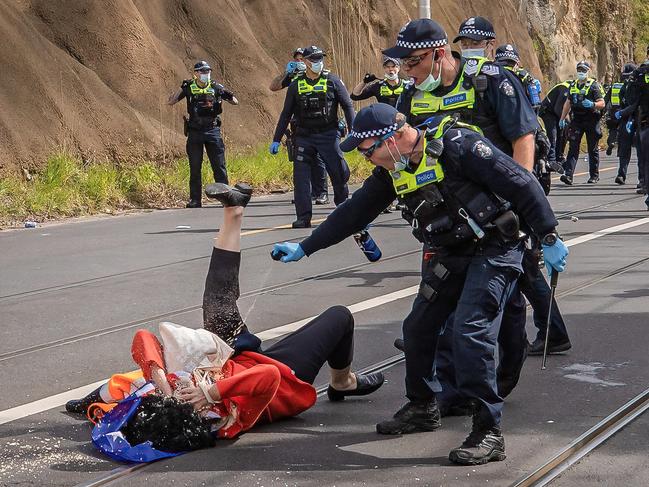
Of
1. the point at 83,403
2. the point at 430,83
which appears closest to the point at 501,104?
the point at 430,83

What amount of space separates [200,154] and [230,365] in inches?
493

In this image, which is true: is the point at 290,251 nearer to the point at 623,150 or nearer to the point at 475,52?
the point at 475,52

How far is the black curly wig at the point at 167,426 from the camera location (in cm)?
554

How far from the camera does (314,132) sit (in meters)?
14.3

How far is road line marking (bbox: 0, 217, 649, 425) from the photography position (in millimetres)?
6273

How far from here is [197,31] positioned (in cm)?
2727

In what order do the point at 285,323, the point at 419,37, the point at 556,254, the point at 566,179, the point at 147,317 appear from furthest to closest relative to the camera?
the point at 566,179 < the point at 147,317 < the point at 285,323 < the point at 419,37 < the point at 556,254

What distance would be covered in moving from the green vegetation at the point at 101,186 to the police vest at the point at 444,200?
428 inches

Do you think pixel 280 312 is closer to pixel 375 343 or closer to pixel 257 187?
pixel 375 343

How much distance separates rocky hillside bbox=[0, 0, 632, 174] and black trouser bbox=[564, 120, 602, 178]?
6869mm

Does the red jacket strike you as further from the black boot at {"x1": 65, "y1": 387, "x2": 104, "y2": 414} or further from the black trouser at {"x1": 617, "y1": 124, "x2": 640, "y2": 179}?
the black trouser at {"x1": 617, "y1": 124, "x2": 640, "y2": 179}

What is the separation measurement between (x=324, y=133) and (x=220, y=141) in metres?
4.24

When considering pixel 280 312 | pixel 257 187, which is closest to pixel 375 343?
pixel 280 312

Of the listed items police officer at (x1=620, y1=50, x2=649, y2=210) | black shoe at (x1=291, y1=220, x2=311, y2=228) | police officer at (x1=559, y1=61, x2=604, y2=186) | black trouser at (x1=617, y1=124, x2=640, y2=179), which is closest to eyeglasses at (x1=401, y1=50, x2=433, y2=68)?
black shoe at (x1=291, y1=220, x2=311, y2=228)
